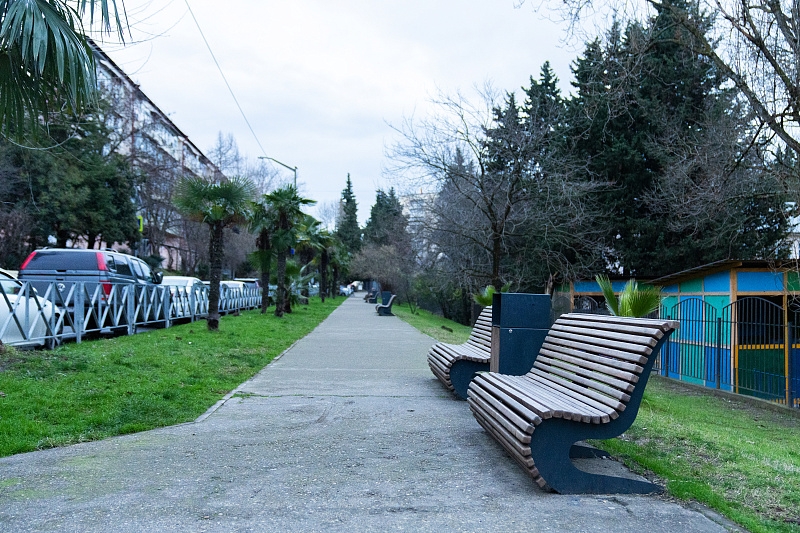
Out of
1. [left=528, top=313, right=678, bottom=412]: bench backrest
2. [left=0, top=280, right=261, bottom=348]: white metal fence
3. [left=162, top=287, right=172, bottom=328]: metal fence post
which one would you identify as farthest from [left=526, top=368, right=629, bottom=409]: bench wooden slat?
[left=162, top=287, right=172, bottom=328]: metal fence post

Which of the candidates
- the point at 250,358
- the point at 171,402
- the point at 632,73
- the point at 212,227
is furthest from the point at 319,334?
the point at 171,402

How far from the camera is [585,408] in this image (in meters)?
4.64

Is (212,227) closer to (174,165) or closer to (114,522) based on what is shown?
(114,522)

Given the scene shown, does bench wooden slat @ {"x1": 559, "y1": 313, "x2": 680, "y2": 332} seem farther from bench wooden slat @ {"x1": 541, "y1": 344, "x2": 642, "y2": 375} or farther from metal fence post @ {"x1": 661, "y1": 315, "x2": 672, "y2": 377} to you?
metal fence post @ {"x1": 661, "y1": 315, "x2": 672, "y2": 377}

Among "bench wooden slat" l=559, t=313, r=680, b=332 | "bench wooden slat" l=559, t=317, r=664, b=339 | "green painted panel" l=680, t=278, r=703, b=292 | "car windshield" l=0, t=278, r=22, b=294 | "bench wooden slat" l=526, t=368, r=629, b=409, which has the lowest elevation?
"bench wooden slat" l=526, t=368, r=629, b=409

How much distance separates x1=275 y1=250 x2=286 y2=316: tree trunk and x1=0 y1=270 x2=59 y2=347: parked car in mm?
15299

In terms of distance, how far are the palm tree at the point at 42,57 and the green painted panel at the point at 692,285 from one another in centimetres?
1719

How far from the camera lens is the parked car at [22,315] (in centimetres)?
997

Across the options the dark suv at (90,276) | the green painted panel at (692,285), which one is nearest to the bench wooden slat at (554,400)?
the dark suv at (90,276)

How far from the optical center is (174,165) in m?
50.8

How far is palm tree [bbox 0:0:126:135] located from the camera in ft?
18.6

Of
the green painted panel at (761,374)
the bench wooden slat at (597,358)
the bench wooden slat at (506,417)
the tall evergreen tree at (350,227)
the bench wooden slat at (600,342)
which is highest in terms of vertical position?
the tall evergreen tree at (350,227)

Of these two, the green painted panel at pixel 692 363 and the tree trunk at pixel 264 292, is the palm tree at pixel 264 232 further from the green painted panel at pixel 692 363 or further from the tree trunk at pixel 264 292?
the green painted panel at pixel 692 363

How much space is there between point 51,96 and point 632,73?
37.0 ft
